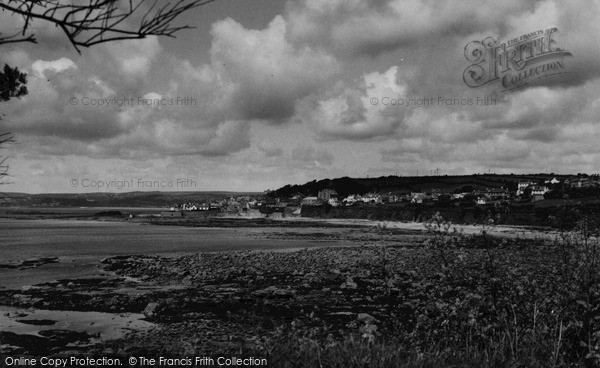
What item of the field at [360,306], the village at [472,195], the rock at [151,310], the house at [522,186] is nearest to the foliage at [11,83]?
the field at [360,306]

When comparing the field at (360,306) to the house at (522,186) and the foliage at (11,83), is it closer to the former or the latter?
the foliage at (11,83)

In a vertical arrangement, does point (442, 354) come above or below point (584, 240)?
below

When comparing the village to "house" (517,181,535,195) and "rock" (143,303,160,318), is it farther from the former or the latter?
"rock" (143,303,160,318)

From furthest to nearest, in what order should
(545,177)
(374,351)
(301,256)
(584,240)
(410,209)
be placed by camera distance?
(545,177)
(410,209)
(301,256)
(584,240)
(374,351)

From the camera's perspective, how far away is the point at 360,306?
56.2 ft

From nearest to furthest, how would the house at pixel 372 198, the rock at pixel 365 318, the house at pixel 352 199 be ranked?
1. the rock at pixel 365 318
2. the house at pixel 372 198
3. the house at pixel 352 199

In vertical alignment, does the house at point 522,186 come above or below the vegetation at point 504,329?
above

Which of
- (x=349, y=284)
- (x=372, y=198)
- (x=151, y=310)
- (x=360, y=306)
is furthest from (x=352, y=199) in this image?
(x=151, y=310)

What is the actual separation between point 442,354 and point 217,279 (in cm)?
1837

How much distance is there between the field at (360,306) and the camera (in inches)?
271

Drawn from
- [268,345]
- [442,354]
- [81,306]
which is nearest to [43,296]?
[81,306]

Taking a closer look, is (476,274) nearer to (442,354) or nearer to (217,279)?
(442,354)

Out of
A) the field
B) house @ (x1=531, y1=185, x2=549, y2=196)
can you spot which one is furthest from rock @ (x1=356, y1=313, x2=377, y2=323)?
house @ (x1=531, y1=185, x2=549, y2=196)

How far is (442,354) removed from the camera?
6.88 meters
